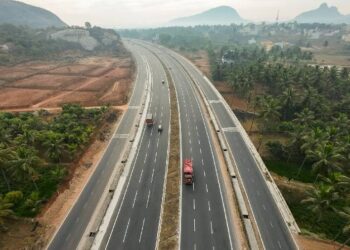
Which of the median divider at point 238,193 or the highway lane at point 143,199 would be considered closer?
the highway lane at point 143,199

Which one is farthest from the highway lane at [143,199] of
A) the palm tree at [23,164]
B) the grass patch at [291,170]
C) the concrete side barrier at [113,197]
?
the grass patch at [291,170]

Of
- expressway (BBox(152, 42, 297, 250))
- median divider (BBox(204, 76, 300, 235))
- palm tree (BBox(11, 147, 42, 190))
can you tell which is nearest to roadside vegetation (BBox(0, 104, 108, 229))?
palm tree (BBox(11, 147, 42, 190))

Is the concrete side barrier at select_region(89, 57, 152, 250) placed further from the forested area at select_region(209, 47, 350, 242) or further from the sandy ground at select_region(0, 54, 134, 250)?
the forested area at select_region(209, 47, 350, 242)

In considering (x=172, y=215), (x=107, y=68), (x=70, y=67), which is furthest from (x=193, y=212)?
(x=70, y=67)

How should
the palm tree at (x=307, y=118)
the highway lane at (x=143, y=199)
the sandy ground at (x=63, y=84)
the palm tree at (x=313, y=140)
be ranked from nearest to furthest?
the highway lane at (x=143, y=199) < the palm tree at (x=313, y=140) < the palm tree at (x=307, y=118) < the sandy ground at (x=63, y=84)

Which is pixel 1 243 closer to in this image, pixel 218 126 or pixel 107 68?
pixel 218 126

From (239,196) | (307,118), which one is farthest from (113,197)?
(307,118)

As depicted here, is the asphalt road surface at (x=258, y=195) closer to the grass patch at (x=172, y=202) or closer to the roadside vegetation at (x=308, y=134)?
the roadside vegetation at (x=308, y=134)

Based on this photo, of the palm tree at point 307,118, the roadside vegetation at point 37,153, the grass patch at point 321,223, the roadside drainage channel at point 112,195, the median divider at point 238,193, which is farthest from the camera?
the palm tree at point 307,118
